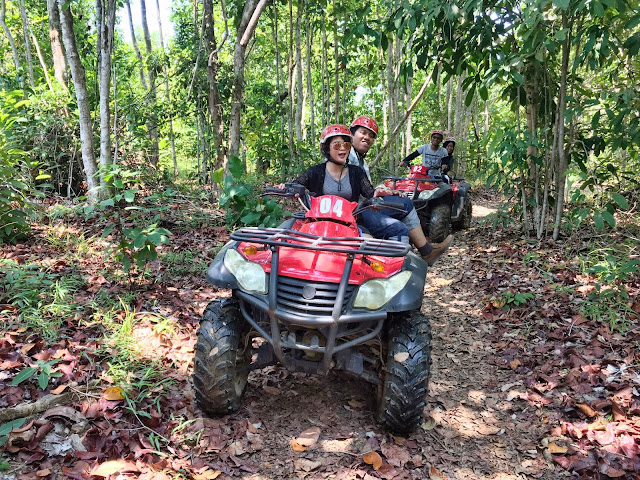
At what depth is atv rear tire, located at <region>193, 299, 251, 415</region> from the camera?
2.79 meters

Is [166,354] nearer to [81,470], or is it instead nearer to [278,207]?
[81,470]

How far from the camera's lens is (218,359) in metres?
2.78

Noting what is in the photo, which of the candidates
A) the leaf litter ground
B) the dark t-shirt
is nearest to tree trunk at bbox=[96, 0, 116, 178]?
the leaf litter ground

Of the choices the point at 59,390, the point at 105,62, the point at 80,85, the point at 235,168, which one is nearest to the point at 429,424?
the point at 59,390

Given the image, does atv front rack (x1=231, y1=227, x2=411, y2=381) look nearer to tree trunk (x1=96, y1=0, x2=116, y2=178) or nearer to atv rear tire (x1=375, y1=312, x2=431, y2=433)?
atv rear tire (x1=375, y1=312, x2=431, y2=433)

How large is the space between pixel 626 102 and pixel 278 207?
399 cm

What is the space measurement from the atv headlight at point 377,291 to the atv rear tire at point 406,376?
0.95 ft

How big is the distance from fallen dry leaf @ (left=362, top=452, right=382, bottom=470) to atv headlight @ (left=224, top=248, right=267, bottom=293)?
1.15m

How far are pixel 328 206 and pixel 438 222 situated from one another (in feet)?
14.5

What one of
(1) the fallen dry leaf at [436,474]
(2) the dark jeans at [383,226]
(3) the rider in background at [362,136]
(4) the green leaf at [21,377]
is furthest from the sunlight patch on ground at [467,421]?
(3) the rider in background at [362,136]

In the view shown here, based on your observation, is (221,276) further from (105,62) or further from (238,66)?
(238,66)

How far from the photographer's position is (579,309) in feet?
14.3

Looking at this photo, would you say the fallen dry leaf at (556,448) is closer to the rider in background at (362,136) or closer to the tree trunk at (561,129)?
the rider in background at (362,136)

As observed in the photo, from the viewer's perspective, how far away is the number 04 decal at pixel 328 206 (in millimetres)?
3396
